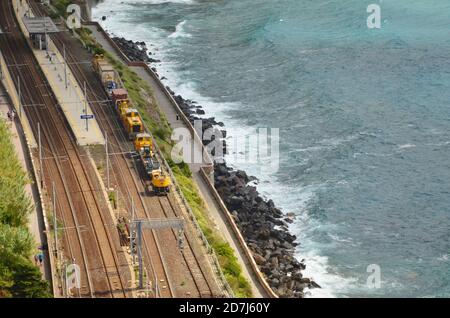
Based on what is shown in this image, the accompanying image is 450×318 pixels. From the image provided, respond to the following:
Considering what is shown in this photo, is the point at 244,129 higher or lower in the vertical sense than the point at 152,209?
lower

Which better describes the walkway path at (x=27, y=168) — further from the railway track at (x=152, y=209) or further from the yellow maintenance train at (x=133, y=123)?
the yellow maintenance train at (x=133, y=123)

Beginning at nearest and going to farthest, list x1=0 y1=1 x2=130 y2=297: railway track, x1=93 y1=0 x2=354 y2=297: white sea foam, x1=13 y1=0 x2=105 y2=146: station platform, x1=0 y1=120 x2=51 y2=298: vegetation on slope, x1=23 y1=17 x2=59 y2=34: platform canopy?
x1=0 y1=120 x2=51 y2=298: vegetation on slope, x1=0 y1=1 x2=130 y2=297: railway track, x1=93 y1=0 x2=354 y2=297: white sea foam, x1=13 y1=0 x2=105 y2=146: station platform, x1=23 y1=17 x2=59 y2=34: platform canopy

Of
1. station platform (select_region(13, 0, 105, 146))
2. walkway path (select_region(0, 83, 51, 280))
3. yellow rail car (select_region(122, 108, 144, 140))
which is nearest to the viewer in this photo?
walkway path (select_region(0, 83, 51, 280))

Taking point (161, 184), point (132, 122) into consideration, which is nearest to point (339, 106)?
point (132, 122)

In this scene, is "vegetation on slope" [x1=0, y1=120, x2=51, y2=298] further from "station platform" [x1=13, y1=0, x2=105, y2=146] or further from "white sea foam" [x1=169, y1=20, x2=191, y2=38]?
"white sea foam" [x1=169, y1=20, x2=191, y2=38]

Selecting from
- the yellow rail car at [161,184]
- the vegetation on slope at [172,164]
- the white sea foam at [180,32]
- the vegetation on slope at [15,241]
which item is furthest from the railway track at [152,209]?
the white sea foam at [180,32]

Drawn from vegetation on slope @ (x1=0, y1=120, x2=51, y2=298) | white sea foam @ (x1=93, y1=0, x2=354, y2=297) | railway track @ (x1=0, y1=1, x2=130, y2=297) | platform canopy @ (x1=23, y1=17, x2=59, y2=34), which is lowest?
white sea foam @ (x1=93, y1=0, x2=354, y2=297)

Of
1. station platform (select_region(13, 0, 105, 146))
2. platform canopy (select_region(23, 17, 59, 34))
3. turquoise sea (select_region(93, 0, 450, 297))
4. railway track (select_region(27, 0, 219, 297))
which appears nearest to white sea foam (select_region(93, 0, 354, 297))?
turquoise sea (select_region(93, 0, 450, 297))

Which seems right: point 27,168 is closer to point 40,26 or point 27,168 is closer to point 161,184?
point 161,184
